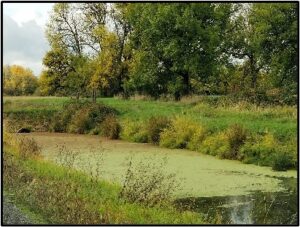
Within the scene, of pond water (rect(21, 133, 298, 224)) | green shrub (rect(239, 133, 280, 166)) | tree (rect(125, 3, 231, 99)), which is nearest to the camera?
pond water (rect(21, 133, 298, 224))

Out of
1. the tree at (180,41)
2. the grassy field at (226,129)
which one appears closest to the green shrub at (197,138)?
the grassy field at (226,129)

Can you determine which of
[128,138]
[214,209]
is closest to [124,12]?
[128,138]

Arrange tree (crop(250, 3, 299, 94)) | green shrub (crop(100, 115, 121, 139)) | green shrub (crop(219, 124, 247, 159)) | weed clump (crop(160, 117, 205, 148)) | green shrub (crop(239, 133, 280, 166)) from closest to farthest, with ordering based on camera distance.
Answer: green shrub (crop(239, 133, 280, 166)) → green shrub (crop(219, 124, 247, 159)) → weed clump (crop(160, 117, 205, 148)) → green shrub (crop(100, 115, 121, 139)) → tree (crop(250, 3, 299, 94))

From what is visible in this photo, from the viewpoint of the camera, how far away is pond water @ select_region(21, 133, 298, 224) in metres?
11.3

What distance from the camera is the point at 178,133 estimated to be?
71.7ft

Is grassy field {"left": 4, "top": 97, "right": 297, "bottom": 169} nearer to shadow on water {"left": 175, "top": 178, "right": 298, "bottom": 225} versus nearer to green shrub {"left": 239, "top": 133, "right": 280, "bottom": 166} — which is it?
green shrub {"left": 239, "top": 133, "right": 280, "bottom": 166}

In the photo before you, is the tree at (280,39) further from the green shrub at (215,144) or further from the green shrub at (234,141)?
the green shrub at (234,141)

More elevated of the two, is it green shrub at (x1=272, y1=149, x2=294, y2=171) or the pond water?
green shrub at (x1=272, y1=149, x2=294, y2=171)

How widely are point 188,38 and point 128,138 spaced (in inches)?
603

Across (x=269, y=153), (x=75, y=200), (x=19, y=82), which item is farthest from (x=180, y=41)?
(x=19, y=82)

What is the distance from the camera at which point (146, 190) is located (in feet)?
37.4

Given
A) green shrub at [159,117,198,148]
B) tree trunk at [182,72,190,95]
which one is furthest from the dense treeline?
green shrub at [159,117,198,148]

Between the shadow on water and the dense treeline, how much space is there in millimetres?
17627

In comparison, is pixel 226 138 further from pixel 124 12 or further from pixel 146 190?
pixel 124 12
